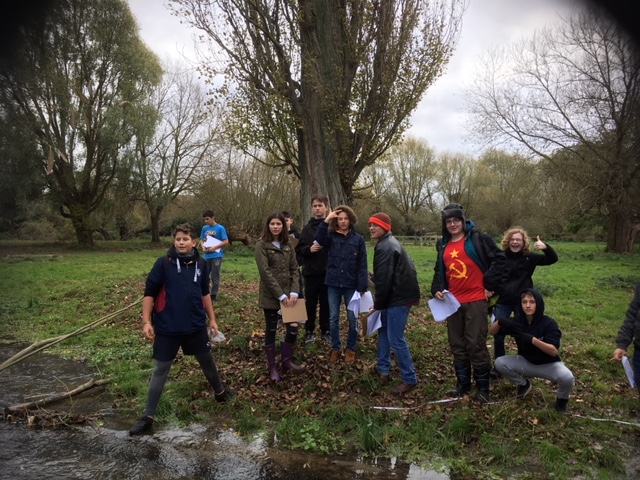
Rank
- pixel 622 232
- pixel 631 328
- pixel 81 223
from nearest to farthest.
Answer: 1. pixel 631 328
2. pixel 622 232
3. pixel 81 223

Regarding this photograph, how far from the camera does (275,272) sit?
548 cm

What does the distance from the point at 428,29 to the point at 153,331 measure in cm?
876

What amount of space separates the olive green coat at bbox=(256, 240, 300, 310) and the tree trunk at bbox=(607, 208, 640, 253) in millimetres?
24571

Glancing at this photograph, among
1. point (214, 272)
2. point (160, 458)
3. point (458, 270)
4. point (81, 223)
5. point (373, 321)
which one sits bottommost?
point (160, 458)

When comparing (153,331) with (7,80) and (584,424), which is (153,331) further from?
(584,424)

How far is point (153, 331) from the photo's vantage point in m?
4.31

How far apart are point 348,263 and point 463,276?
1488 millimetres

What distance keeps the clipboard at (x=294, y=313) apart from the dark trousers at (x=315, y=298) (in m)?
0.96

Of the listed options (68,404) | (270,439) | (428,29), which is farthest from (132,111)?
(270,439)

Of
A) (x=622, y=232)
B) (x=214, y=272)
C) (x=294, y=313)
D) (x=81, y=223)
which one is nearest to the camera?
(x=294, y=313)

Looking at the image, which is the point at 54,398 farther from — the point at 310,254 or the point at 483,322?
the point at 483,322

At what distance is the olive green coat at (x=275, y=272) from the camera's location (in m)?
5.32

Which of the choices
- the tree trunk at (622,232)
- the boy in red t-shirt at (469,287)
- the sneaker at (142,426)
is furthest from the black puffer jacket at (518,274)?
the tree trunk at (622,232)

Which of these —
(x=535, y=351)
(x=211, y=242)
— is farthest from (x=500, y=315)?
(x=211, y=242)
